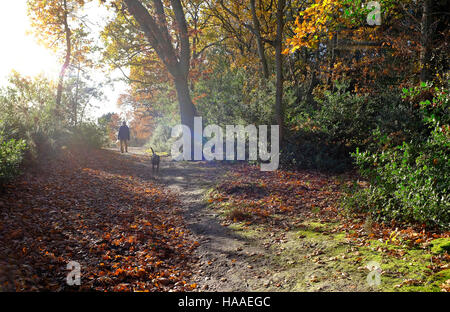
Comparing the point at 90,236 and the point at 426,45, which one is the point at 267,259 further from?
the point at 426,45

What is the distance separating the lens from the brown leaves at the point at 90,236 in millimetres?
4336

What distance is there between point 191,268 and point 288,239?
1935 millimetres

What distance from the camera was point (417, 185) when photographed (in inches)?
192

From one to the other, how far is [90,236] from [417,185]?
6274 millimetres

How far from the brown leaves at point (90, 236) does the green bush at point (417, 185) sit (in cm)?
385

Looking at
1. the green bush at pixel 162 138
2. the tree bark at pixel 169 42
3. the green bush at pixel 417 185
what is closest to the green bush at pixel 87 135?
the green bush at pixel 162 138

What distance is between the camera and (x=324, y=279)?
391 cm

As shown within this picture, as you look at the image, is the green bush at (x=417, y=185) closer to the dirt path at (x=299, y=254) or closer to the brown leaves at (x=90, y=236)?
the dirt path at (x=299, y=254)

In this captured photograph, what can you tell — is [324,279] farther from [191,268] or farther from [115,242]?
[115,242]

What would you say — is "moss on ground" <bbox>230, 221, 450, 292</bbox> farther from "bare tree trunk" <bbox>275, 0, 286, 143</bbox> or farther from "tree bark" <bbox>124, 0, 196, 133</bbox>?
"tree bark" <bbox>124, 0, 196, 133</bbox>

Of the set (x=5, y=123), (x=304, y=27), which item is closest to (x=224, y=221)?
(x=304, y=27)

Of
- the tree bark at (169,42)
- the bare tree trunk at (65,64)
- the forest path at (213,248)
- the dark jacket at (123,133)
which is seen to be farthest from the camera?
the dark jacket at (123,133)

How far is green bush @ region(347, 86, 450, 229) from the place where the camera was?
4613 mm

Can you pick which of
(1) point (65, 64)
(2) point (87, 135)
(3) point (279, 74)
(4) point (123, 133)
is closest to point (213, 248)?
(3) point (279, 74)
